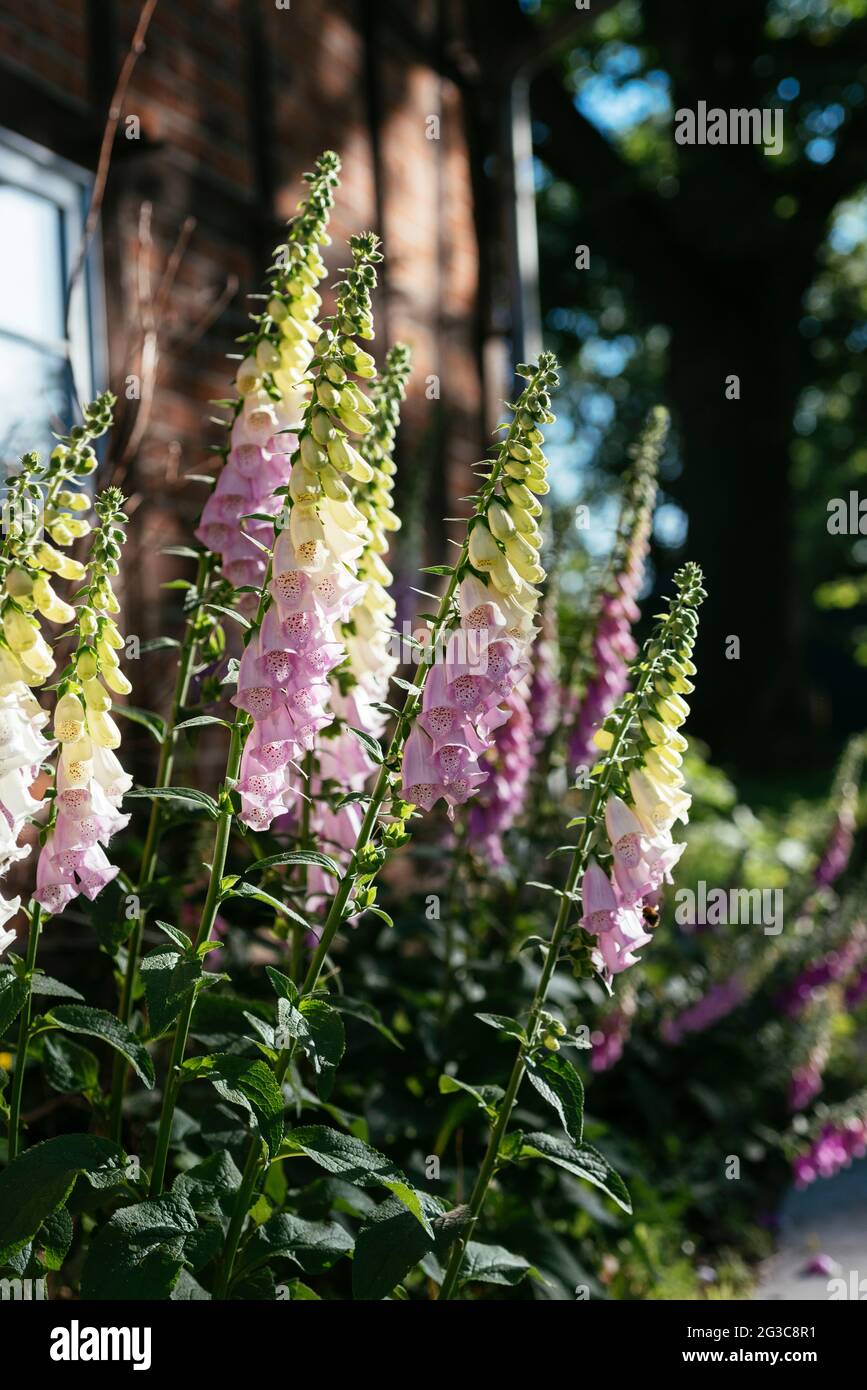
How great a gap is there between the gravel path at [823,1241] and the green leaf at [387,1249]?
230 cm

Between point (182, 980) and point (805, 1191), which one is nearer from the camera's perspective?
point (182, 980)

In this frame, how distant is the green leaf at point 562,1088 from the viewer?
6.20 feet

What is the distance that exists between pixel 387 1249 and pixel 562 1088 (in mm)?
327

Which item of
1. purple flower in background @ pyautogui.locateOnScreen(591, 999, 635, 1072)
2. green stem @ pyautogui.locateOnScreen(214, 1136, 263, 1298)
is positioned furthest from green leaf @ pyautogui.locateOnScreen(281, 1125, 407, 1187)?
purple flower in background @ pyautogui.locateOnScreen(591, 999, 635, 1072)

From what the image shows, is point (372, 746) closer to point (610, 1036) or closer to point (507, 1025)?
point (507, 1025)

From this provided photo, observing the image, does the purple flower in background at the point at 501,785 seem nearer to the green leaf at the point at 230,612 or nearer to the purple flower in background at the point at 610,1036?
the purple flower in background at the point at 610,1036

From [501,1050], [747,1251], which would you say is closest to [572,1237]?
[501,1050]

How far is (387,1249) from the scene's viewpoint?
1.85m

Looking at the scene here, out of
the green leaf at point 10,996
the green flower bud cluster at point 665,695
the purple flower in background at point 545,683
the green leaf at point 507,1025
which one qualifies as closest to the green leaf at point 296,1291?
the green leaf at point 507,1025

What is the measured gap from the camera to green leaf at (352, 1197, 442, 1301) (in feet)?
5.93

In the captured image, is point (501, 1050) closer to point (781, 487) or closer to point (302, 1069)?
point (302, 1069)

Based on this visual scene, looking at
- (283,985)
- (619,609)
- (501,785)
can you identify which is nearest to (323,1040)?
(283,985)

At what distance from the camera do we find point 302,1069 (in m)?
2.88

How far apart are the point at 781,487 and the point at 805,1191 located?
1219 cm
